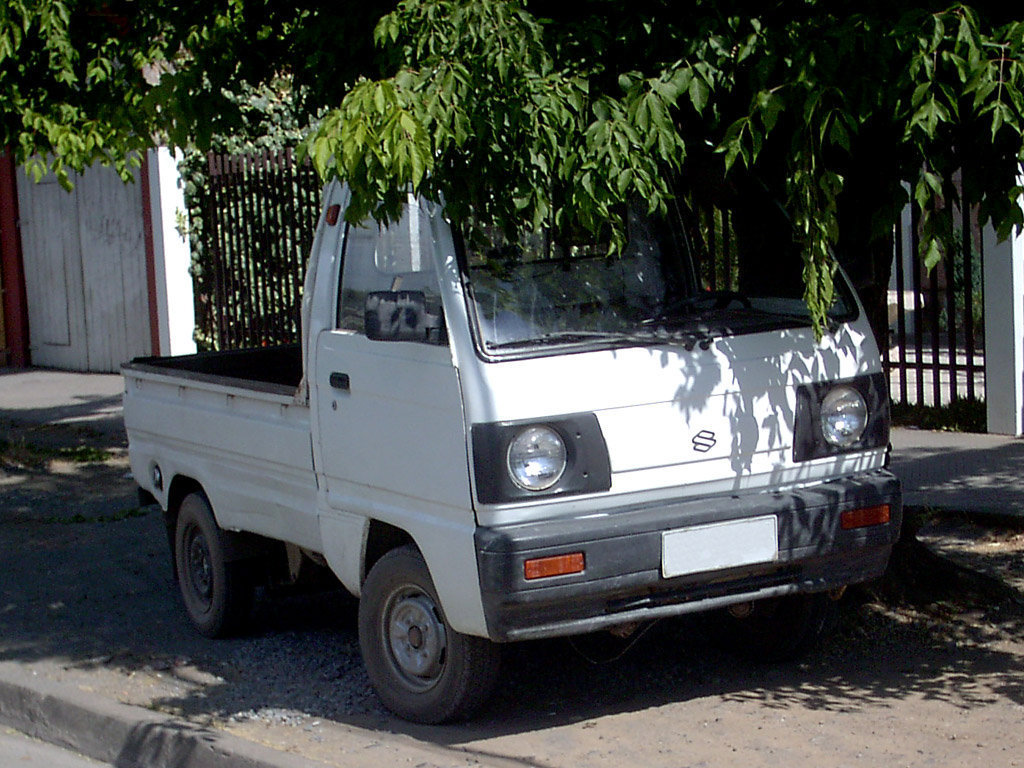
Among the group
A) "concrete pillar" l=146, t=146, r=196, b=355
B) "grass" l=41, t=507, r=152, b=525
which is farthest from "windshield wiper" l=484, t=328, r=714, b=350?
"concrete pillar" l=146, t=146, r=196, b=355

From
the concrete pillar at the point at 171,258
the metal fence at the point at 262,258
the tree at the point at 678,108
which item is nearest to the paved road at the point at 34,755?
the tree at the point at 678,108

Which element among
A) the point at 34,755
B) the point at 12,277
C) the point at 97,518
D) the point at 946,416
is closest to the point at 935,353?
the point at 946,416

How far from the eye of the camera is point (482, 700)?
5258mm

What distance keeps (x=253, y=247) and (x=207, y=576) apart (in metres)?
7.82

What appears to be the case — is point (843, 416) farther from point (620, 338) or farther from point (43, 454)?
point (43, 454)

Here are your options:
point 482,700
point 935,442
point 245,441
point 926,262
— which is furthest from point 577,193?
point 935,442

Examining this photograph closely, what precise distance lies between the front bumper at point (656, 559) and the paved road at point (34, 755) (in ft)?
6.16

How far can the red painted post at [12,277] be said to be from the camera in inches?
711

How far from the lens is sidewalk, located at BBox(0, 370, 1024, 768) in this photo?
547 cm

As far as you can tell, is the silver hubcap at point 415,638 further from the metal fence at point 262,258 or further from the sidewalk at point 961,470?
the metal fence at point 262,258

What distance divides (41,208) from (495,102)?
46.0 feet

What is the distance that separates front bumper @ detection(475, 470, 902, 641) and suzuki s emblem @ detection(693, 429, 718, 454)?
7.1 inches

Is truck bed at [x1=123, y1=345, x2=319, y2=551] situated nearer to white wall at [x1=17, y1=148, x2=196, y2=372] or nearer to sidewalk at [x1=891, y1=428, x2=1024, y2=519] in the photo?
sidewalk at [x1=891, y1=428, x2=1024, y2=519]

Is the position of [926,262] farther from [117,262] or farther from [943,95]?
[117,262]
